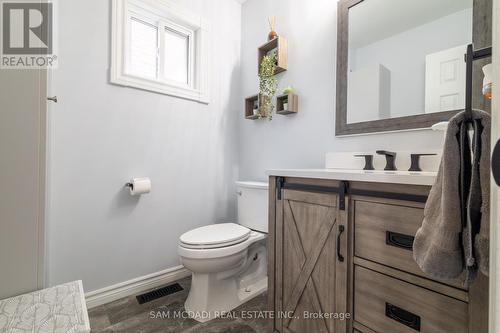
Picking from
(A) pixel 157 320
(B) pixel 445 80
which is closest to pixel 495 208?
(B) pixel 445 80

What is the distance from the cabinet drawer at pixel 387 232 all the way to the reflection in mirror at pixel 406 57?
678 mm

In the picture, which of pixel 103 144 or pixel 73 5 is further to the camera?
pixel 103 144

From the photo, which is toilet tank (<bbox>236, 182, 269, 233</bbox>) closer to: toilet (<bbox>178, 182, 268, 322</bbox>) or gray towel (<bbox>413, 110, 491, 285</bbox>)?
toilet (<bbox>178, 182, 268, 322</bbox>)

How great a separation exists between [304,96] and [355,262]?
1.21m

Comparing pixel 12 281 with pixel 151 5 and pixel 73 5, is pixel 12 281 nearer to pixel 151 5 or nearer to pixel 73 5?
pixel 73 5

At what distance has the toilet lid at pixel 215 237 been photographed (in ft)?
4.44

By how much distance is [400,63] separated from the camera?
1242mm

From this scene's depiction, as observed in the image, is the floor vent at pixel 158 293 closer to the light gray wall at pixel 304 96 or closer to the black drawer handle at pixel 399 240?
the light gray wall at pixel 304 96

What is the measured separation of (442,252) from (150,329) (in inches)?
57.1

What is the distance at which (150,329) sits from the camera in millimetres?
1296

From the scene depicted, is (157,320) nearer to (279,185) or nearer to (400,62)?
(279,185)

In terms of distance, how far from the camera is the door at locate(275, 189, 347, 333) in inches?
36.2

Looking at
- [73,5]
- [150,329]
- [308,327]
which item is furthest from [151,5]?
[308,327]

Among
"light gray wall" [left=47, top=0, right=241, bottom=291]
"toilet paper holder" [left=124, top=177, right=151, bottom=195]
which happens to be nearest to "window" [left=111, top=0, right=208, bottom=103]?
"light gray wall" [left=47, top=0, right=241, bottom=291]
